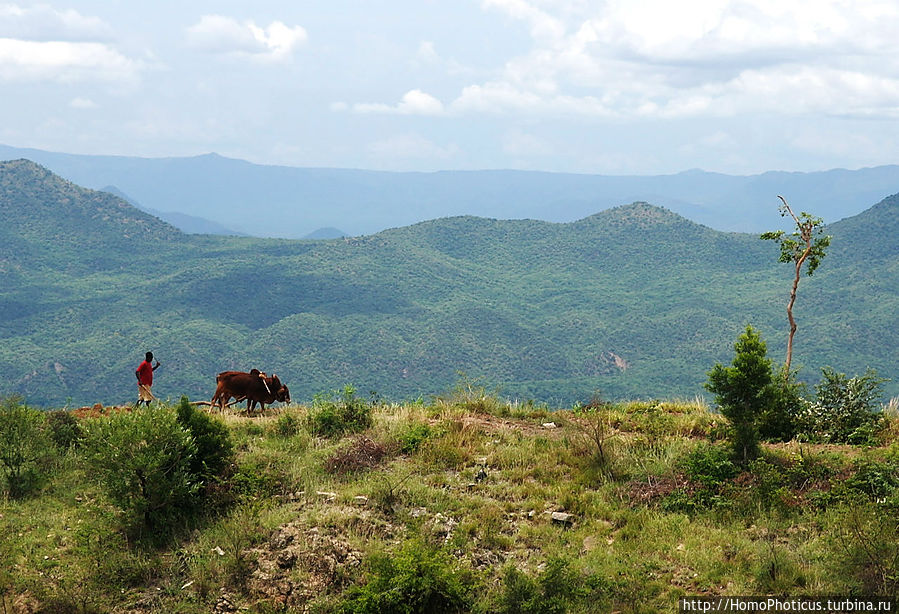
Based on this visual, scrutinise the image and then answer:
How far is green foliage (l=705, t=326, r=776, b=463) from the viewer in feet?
31.7

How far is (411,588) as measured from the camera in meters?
7.55

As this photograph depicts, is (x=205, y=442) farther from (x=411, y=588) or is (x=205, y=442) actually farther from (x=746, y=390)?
(x=746, y=390)

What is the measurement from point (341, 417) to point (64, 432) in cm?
456

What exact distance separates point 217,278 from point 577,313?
1753 inches

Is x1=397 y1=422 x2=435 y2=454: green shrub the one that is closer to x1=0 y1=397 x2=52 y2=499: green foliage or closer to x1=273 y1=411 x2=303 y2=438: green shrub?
x1=273 y1=411 x2=303 y2=438: green shrub

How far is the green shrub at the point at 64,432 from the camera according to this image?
1222cm

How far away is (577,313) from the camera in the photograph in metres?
86.5

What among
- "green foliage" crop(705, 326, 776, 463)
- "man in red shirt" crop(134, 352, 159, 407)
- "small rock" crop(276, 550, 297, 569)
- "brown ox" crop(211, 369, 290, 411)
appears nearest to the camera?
"small rock" crop(276, 550, 297, 569)

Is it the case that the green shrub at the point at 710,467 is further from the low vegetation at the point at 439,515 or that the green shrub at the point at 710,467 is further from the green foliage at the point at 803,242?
the green foliage at the point at 803,242

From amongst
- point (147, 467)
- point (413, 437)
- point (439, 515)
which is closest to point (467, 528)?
point (439, 515)

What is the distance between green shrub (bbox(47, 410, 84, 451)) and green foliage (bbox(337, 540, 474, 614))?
6.64 metres

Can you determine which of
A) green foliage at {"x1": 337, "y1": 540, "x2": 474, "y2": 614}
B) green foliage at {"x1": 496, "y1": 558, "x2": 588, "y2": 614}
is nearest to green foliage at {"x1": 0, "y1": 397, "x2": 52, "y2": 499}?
green foliage at {"x1": 337, "y1": 540, "x2": 474, "y2": 614}

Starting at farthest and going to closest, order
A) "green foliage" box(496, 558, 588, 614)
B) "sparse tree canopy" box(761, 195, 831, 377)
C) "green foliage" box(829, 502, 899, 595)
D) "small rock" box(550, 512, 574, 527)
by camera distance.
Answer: "sparse tree canopy" box(761, 195, 831, 377), "small rock" box(550, 512, 574, 527), "green foliage" box(496, 558, 588, 614), "green foliage" box(829, 502, 899, 595)

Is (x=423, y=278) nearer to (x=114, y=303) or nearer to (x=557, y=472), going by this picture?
(x=114, y=303)
